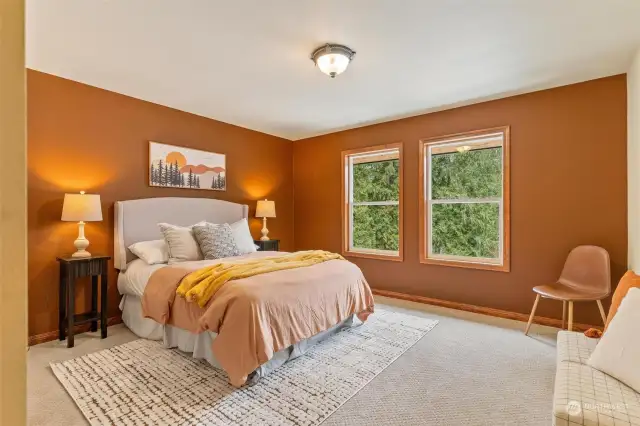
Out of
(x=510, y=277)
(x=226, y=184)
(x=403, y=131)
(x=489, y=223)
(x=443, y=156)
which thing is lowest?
(x=510, y=277)

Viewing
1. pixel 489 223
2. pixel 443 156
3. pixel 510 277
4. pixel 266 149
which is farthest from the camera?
pixel 266 149

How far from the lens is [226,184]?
462 centimetres

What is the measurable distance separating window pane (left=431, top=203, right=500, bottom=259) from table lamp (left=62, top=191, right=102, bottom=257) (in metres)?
3.82

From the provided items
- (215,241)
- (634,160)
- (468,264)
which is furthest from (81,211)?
(634,160)

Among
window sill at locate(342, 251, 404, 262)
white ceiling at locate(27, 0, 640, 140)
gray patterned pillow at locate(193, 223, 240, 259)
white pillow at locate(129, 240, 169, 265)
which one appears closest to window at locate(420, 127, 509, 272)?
window sill at locate(342, 251, 404, 262)

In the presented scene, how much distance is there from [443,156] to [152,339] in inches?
153

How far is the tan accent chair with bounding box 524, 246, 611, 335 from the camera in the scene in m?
2.81

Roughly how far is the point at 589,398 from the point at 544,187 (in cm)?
261

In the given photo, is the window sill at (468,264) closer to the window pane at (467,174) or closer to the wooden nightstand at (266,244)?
the window pane at (467,174)

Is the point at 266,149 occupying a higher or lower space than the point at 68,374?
higher

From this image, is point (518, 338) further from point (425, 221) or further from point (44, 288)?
point (44, 288)

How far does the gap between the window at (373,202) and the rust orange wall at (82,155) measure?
2.01m

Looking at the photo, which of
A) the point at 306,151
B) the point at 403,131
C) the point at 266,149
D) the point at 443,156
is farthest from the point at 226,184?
the point at 443,156

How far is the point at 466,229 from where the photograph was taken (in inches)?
160
